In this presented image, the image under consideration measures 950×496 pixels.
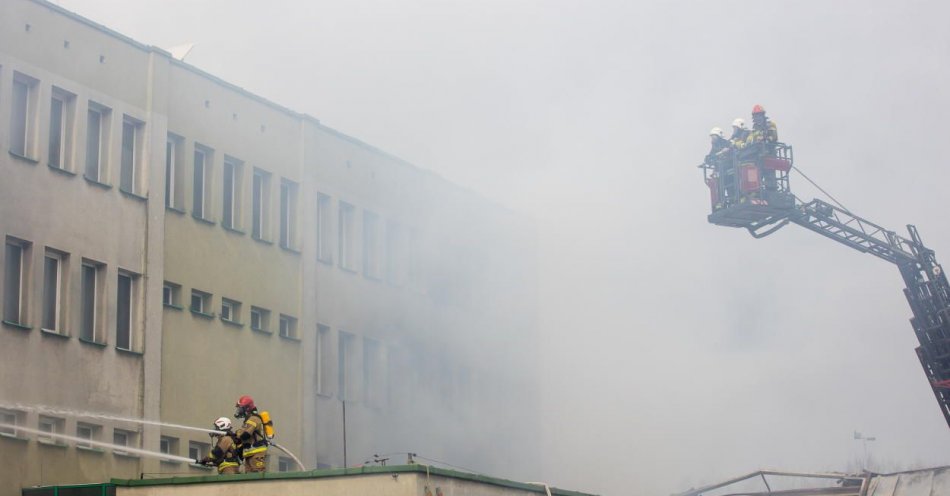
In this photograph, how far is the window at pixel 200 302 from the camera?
102ft

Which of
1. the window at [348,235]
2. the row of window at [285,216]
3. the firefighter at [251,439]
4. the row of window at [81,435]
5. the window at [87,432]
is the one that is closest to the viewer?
the firefighter at [251,439]

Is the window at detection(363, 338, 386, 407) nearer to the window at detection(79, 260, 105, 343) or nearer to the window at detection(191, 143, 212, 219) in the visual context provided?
the window at detection(191, 143, 212, 219)

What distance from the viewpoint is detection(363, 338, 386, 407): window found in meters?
36.0

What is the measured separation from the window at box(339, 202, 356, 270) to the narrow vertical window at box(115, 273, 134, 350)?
7213 millimetres

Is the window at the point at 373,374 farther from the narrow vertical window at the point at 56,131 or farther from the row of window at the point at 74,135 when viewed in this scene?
the narrow vertical window at the point at 56,131

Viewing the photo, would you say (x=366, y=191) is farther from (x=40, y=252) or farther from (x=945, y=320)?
(x=945, y=320)

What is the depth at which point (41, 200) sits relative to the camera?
2745cm

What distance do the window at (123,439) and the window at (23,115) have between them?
16.9 feet

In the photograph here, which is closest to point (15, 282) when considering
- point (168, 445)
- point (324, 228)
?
point (168, 445)

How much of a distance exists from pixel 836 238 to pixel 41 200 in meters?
14.1

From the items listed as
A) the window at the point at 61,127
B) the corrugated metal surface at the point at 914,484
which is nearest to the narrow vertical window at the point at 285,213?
the window at the point at 61,127

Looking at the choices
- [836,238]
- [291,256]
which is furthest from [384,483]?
[291,256]

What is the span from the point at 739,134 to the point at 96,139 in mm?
11699

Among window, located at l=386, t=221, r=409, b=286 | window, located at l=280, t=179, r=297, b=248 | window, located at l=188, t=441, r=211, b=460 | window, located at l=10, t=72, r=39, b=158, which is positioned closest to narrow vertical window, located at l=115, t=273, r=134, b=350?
window, located at l=188, t=441, r=211, b=460
